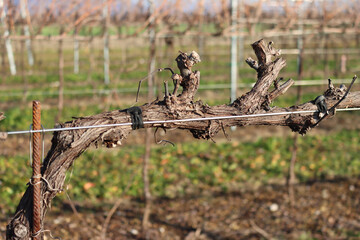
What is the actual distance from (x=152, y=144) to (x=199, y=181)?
4.65 feet

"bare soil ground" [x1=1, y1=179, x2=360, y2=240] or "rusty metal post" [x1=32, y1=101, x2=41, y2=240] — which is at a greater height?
"rusty metal post" [x1=32, y1=101, x2=41, y2=240]

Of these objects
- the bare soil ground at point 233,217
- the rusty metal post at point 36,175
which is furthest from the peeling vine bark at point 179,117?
the bare soil ground at point 233,217

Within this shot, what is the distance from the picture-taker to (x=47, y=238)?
3805 millimetres

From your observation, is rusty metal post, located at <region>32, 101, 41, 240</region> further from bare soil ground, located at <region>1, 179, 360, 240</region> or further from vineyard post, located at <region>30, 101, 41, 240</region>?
bare soil ground, located at <region>1, 179, 360, 240</region>

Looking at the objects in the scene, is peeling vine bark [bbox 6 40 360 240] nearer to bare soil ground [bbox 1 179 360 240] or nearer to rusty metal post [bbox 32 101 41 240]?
rusty metal post [bbox 32 101 41 240]

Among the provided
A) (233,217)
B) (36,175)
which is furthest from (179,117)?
(233,217)

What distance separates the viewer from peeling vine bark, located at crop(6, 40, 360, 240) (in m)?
1.85

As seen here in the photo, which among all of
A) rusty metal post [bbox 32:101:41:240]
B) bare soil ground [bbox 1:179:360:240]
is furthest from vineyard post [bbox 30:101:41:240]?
bare soil ground [bbox 1:179:360:240]

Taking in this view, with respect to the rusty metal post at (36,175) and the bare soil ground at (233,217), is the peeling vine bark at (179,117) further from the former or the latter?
the bare soil ground at (233,217)

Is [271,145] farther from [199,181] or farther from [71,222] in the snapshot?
[71,222]

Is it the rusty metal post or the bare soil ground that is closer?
the rusty metal post

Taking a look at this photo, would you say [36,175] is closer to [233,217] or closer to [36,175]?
[36,175]

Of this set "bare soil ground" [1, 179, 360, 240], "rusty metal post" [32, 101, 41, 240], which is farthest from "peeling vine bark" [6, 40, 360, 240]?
"bare soil ground" [1, 179, 360, 240]

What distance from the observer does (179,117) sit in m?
1.93
